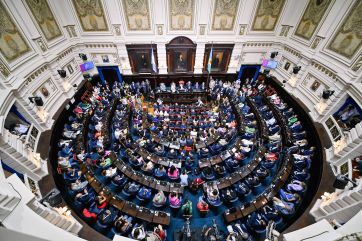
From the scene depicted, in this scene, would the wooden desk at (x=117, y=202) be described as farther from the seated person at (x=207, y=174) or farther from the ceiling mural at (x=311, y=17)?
the ceiling mural at (x=311, y=17)

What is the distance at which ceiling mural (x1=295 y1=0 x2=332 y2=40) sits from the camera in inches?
516

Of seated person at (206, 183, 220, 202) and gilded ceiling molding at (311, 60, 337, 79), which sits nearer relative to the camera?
seated person at (206, 183, 220, 202)

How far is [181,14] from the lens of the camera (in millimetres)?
16000

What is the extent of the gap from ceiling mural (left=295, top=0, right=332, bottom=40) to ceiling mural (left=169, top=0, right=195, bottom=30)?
9586mm

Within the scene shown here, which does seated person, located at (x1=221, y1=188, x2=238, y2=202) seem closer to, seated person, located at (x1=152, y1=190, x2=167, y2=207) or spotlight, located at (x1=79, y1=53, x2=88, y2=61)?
seated person, located at (x1=152, y1=190, x2=167, y2=207)

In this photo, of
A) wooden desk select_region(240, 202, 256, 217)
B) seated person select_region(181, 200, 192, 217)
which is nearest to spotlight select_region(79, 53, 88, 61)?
seated person select_region(181, 200, 192, 217)

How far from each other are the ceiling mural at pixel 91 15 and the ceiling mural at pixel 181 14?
6.23m

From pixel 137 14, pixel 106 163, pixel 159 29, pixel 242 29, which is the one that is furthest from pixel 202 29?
pixel 106 163

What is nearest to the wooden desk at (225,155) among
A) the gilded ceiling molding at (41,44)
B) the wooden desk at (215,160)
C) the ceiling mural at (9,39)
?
the wooden desk at (215,160)

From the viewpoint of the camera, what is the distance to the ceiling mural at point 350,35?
10719 millimetres

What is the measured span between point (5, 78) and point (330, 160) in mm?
19042

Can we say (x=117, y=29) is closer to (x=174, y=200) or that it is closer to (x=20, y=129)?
(x=20, y=129)

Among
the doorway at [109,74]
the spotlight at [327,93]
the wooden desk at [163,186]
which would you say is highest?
the spotlight at [327,93]

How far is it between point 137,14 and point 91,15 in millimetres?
4168
